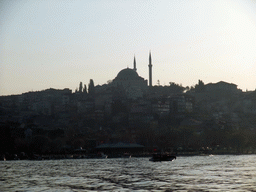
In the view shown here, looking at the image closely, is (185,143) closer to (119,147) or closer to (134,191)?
(119,147)

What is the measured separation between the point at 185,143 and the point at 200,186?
10267cm

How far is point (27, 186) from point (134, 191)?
439 inches

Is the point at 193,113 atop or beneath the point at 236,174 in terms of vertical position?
atop

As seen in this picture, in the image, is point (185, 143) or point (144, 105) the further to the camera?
point (144, 105)

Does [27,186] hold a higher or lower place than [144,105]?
lower

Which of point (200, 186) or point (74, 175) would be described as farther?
point (74, 175)

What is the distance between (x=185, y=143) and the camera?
14875 centimetres

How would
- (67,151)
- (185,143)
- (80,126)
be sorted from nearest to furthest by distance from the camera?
1. (67,151)
2. (185,143)
3. (80,126)

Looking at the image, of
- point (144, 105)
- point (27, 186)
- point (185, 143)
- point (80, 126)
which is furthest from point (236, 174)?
point (144, 105)

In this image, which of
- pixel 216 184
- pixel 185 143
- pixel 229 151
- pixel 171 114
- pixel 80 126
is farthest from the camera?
pixel 171 114

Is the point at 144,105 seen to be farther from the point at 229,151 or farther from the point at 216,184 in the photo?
the point at 216,184

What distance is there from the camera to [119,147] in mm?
125750

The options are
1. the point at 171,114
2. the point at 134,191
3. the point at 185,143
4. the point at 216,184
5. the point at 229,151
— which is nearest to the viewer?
the point at 134,191

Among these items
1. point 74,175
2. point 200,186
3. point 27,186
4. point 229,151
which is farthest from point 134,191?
point 229,151
